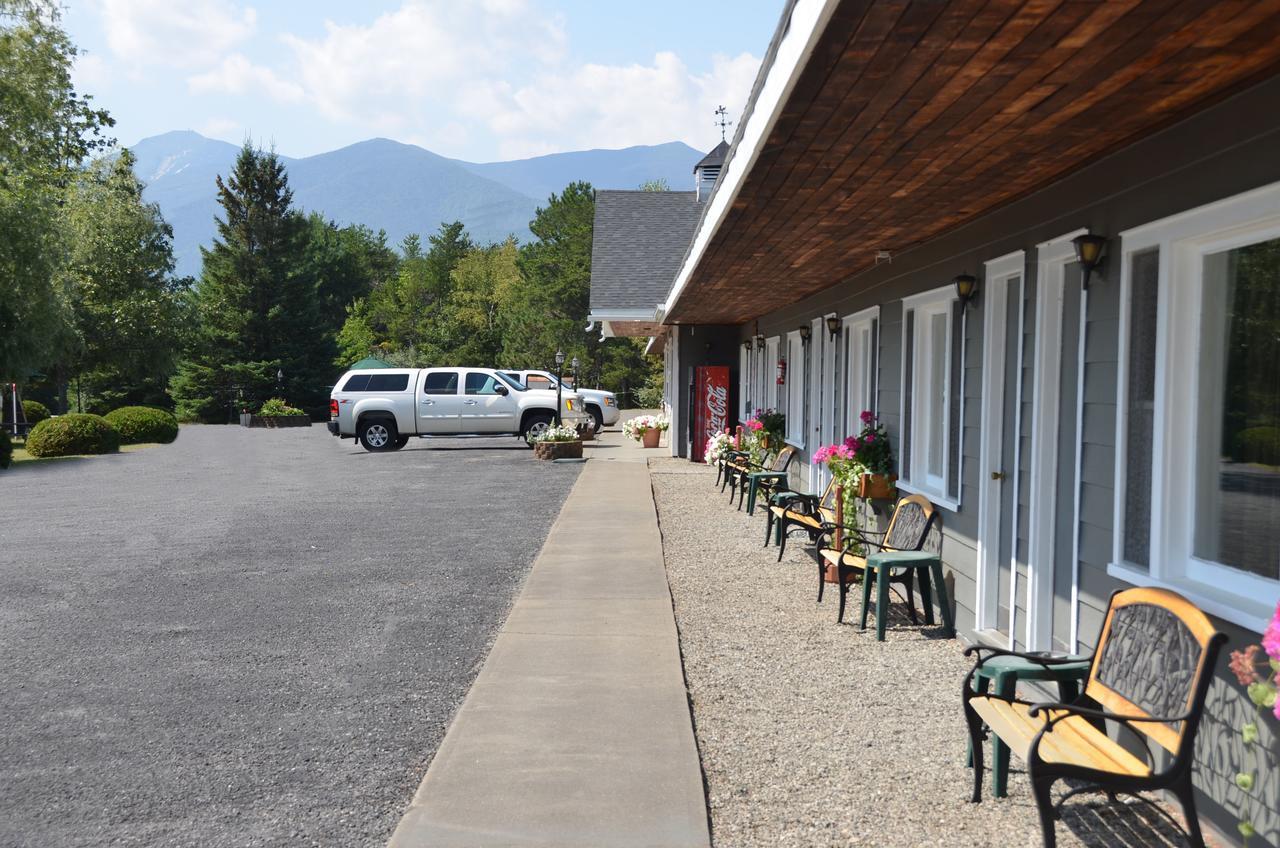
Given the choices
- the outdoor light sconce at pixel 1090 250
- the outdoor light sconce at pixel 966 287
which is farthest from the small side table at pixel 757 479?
the outdoor light sconce at pixel 1090 250

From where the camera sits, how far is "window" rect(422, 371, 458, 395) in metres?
23.6

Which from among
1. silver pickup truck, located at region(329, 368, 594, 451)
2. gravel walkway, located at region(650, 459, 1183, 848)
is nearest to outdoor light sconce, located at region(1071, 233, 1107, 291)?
gravel walkway, located at region(650, 459, 1183, 848)

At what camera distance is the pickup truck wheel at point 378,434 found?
77.5 feet

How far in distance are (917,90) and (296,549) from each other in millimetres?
8252

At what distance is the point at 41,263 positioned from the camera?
24.8 meters

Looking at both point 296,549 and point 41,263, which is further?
point 41,263

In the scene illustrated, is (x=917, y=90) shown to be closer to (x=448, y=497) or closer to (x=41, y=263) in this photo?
(x=448, y=497)

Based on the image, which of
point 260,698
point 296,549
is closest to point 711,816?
point 260,698

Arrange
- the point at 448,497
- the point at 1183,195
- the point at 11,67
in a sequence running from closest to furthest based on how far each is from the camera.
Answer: the point at 1183,195 → the point at 448,497 → the point at 11,67

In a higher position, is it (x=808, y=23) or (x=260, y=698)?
(x=808, y=23)

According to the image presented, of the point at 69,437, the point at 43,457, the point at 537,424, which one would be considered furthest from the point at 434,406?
the point at 43,457

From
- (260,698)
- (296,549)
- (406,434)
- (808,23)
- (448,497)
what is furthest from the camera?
(406,434)

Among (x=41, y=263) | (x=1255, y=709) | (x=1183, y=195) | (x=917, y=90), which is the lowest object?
(x=1255, y=709)

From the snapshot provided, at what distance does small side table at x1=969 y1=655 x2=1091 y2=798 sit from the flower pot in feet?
13.8
